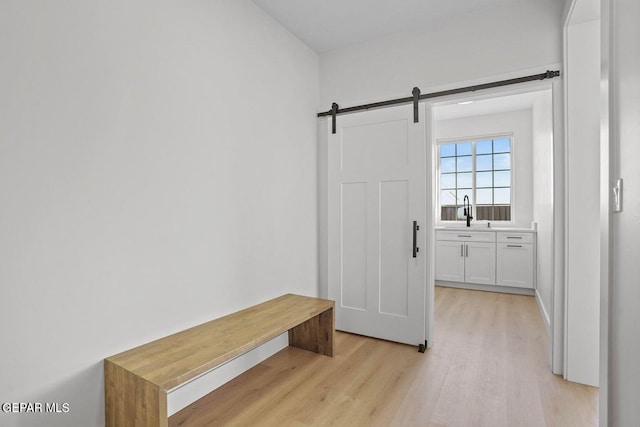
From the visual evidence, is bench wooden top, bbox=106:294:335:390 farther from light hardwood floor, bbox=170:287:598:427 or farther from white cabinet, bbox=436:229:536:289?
white cabinet, bbox=436:229:536:289

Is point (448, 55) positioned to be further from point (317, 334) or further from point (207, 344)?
point (207, 344)

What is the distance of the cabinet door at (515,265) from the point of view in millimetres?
4504

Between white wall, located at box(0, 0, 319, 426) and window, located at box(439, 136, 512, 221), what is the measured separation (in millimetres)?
3988

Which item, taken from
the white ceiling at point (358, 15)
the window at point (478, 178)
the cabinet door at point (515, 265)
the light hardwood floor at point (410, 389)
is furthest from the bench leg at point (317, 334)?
the window at point (478, 178)

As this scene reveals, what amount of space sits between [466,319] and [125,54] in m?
3.81

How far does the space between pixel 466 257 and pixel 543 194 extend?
1.45m

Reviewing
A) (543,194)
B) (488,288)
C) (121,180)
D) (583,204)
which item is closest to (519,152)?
(543,194)

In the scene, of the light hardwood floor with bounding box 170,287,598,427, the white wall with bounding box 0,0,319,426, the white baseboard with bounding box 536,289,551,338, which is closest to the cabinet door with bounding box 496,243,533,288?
the white baseboard with bounding box 536,289,551,338

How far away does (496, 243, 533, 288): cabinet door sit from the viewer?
450 cm

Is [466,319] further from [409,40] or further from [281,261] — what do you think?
[409,40]

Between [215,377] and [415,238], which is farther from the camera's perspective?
[415,238]

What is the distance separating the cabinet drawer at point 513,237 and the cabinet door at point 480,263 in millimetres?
145

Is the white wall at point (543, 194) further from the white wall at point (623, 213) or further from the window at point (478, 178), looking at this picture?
the white wall at point (623, 213)

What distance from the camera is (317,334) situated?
9.25 ft
